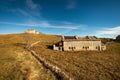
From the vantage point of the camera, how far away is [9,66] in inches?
1590

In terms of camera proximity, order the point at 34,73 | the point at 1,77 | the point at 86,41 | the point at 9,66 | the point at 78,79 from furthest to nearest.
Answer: the point at 86,41 → the point at 9,66 → the point at 34,73 → the point at 1,77 → the point at 78,79

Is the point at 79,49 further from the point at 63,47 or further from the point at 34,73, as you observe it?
the point at 34,73

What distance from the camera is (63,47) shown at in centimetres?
7238

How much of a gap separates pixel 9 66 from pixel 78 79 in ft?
63.6

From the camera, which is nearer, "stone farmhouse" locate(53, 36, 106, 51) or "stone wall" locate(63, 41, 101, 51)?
"stone farmhouse" locate(53, 36, 106, 51)

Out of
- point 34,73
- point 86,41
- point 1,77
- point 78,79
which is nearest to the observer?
point 78,79

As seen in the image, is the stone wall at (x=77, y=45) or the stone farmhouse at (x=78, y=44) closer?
the stone farmhouse at (x=78, y=44)

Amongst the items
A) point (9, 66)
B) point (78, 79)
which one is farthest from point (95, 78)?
point (9, 66)

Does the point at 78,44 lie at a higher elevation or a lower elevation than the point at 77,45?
higher

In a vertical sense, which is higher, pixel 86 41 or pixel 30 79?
pixel 86 41

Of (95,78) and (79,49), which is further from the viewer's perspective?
(79,49)

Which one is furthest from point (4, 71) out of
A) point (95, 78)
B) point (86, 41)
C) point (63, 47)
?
point (86, 41)

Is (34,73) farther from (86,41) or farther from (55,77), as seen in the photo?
(86,41)

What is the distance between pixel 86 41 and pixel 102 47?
28.7 ft
